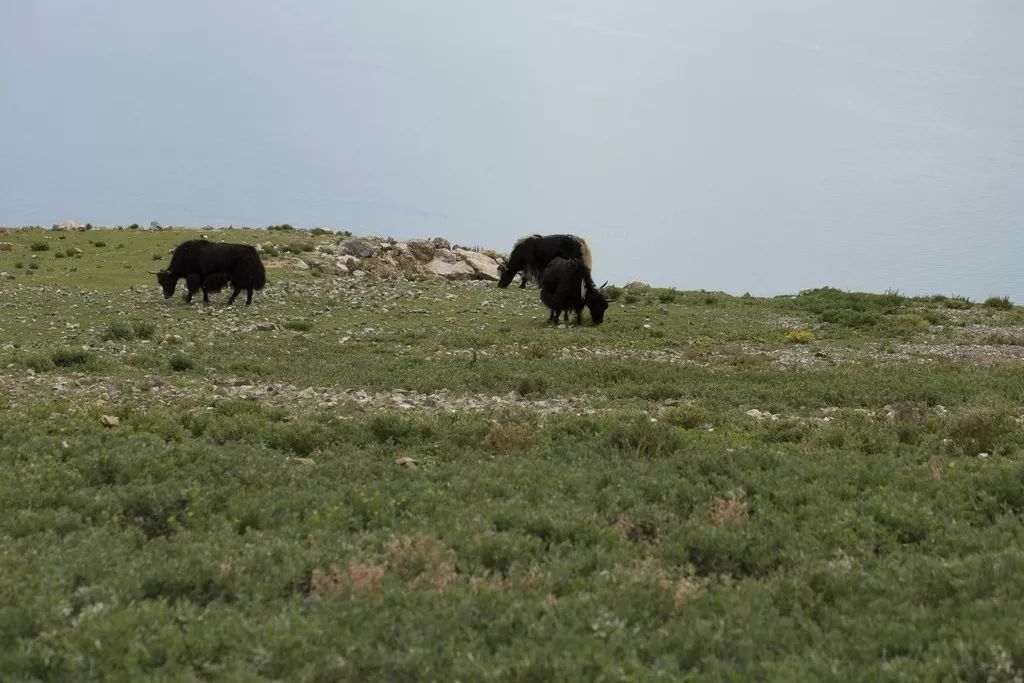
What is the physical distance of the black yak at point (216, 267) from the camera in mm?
25703

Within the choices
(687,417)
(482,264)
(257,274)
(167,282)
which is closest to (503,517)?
(687,417)

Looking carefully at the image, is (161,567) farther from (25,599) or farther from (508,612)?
(508,612)

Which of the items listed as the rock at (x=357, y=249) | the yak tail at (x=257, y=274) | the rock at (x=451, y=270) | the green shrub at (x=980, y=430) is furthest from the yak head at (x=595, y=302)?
the rock at (x=357, y=249)

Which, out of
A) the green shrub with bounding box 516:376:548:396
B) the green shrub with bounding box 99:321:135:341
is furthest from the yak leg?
the green shrub with bounding box 516:376:548:396

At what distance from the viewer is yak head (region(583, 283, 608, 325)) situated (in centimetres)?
2414

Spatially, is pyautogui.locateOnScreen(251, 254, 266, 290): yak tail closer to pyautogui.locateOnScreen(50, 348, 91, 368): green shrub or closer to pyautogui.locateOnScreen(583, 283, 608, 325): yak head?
pyautogui.locateOnScreen(583, 283, 608, 325): yak head

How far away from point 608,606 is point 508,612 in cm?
69

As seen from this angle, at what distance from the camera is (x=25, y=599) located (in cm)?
557

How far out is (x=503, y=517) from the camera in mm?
7598

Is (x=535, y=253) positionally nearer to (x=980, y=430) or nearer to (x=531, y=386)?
(x=531, y=386)

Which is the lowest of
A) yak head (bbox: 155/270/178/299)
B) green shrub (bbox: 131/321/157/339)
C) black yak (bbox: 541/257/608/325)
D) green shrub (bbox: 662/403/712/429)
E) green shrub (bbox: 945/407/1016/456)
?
green shrub (bbox: 131/321/157/339)

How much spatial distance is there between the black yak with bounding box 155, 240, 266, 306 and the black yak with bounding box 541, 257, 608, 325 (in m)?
9.30

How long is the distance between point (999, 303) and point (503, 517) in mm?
29302

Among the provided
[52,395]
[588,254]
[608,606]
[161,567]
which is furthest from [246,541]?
[588,254]
